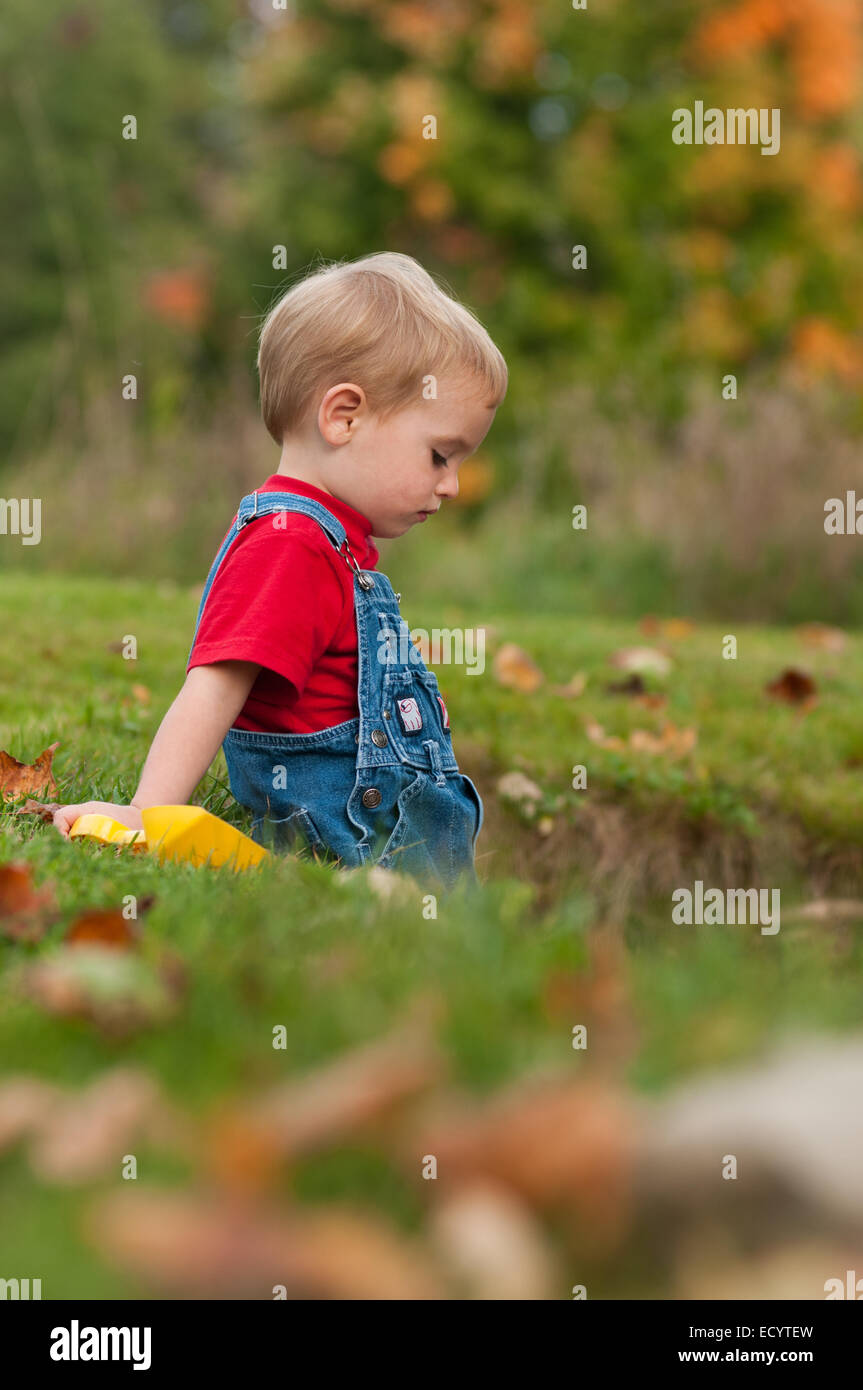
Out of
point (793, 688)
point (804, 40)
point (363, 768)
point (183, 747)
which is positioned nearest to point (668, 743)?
point (793, 688)

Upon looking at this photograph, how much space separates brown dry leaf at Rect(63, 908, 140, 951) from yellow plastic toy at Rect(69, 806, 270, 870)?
0.61 meters

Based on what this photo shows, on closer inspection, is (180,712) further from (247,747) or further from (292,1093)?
(292,1093)

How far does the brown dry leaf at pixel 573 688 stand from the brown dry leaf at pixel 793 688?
681 mm

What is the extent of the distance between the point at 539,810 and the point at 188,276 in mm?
15181

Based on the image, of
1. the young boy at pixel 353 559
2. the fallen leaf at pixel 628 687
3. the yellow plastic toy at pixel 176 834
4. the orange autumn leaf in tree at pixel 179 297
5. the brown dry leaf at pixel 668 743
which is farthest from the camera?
the orange autumn leaf in tree at pixel 179 297

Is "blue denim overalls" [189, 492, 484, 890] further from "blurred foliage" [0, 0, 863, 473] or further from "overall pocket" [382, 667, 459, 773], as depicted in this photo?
"blurred foliage" [0, 0, 863, 473]

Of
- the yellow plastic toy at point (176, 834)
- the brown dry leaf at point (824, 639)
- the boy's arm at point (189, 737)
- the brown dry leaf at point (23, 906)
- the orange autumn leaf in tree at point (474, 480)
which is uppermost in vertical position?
the orange autumn leaf in tree at point (474, 480)

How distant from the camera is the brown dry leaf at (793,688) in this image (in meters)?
4.68

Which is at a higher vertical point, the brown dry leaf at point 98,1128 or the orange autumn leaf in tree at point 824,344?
the orange autumn leaf in tree at point 824,344

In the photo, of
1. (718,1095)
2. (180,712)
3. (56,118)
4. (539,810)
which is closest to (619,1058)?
(718,1095)

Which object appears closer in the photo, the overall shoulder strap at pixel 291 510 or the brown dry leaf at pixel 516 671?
the overall shoulder strap at pixel 291 510

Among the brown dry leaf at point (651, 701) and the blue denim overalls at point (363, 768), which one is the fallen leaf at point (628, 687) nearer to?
the brown dry leaf at point (651, 701)

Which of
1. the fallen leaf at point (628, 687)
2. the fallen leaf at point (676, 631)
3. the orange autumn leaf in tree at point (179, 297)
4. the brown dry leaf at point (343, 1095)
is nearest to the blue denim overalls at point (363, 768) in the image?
the brown dry leaf at point (343, 1095)

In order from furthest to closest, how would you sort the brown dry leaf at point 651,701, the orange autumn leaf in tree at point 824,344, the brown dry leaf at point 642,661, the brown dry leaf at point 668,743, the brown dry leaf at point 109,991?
1. the orange autumn leaf in tree at point 824,344
2. the brown dry leaf at point 642,661
3. the brown dry leaf at point 651,701
4. the brown dry leaf at point 668,743
5. the brown dry leaf at point 109,991
